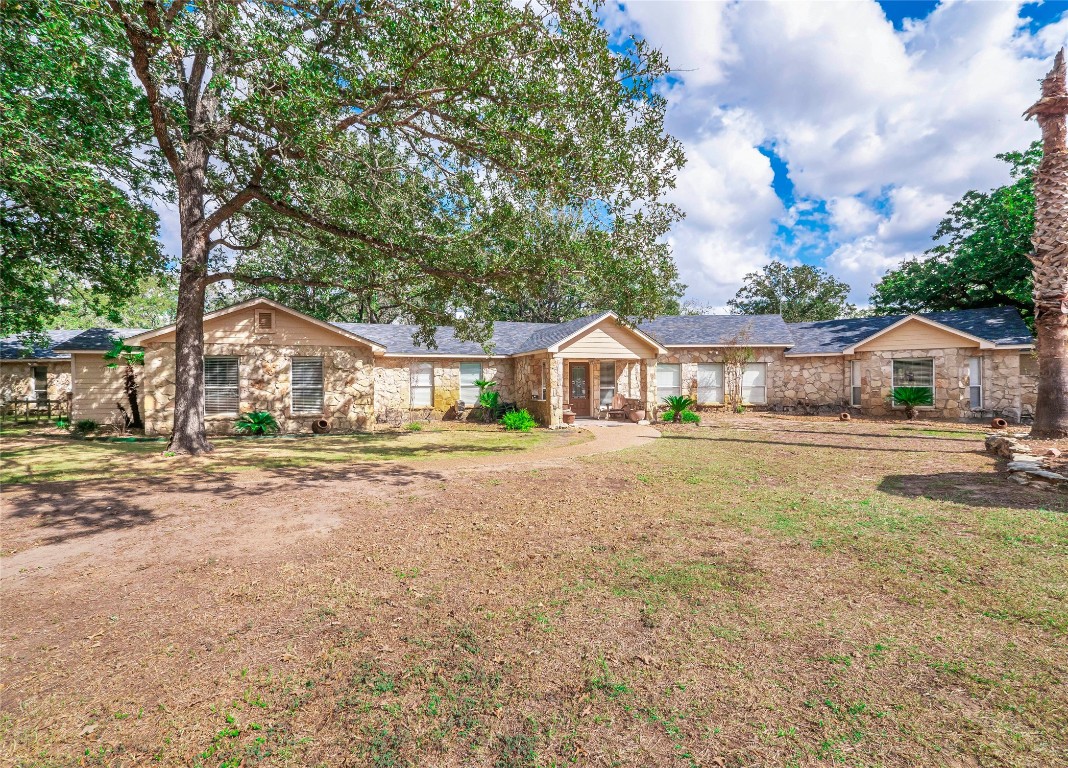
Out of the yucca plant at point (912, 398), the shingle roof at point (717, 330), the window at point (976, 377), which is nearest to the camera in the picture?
the window at point (976, 377)

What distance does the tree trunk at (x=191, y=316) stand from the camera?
11.6 metres

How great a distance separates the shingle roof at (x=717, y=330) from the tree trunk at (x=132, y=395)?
64.2 feet

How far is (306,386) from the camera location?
1557 centimetres

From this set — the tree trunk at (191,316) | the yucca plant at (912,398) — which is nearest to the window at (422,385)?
the tree trunk at (191,316)

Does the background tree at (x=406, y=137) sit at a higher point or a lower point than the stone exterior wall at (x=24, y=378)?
higher

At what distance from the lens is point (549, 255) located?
10352 millimetres

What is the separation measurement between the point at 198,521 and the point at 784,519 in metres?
7.77

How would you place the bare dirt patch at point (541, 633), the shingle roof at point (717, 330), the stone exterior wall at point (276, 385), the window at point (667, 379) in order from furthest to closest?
the window at point (667, 379) → the shingle roof at point (717, 330) → the stone exterior wall at point (276, 385) → the bare dirt patch at point (541, 633)

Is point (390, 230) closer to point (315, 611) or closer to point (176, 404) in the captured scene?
point (176, 404)

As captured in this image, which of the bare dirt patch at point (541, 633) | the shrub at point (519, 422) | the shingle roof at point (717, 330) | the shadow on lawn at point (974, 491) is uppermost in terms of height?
the shingle roof at point (717, 330)

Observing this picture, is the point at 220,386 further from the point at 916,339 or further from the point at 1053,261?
the point at 916,339

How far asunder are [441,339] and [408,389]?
2.79 meters

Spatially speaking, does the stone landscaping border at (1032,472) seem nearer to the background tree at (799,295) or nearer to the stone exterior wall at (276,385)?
the stone exterior wall at (276,385)

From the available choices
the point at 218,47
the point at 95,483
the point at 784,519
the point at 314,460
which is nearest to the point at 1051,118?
the point at 784,519
